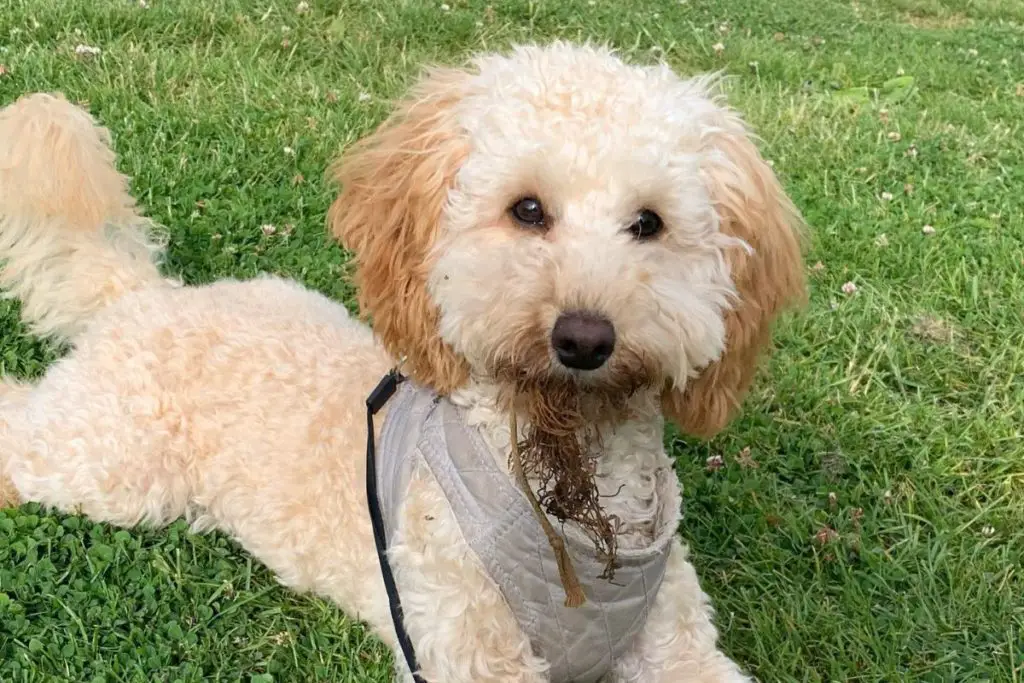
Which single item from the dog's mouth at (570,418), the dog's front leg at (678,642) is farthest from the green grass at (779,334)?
the dog's mouth at (570,418)

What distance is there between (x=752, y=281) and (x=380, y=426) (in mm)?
1305

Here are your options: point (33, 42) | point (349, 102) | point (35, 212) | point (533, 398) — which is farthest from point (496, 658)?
point (33, 42)

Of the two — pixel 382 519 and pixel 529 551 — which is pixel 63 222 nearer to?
pixel 382 519

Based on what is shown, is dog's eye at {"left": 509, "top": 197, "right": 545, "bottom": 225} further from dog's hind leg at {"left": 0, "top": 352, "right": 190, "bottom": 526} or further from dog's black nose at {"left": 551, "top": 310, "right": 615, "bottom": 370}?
dog's hind leg at {"left": 0, "top": 352, "right": 190, "bottom": 526}

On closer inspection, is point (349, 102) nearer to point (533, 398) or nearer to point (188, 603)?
point (188, 603)

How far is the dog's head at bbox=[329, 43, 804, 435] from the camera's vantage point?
211 cm

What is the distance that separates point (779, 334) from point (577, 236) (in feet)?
8.81

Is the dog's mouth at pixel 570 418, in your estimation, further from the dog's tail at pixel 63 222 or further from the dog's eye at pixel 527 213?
the dog's tail at pixel 63 222

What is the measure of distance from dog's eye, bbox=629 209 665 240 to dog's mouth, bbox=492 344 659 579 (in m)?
0.41

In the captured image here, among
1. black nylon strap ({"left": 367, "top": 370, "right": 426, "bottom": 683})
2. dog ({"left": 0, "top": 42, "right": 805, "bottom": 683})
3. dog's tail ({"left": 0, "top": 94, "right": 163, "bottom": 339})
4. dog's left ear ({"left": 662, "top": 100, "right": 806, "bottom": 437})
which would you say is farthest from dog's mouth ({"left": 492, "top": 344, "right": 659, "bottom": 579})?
dog's tail ({"left": 0, "top": 94, "right": 163, "bottom": 339})

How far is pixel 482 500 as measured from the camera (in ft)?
8.04

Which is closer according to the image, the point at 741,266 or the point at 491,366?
the point at 491,366

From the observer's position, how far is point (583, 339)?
2010mm

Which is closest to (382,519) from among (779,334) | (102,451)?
(102,451)
